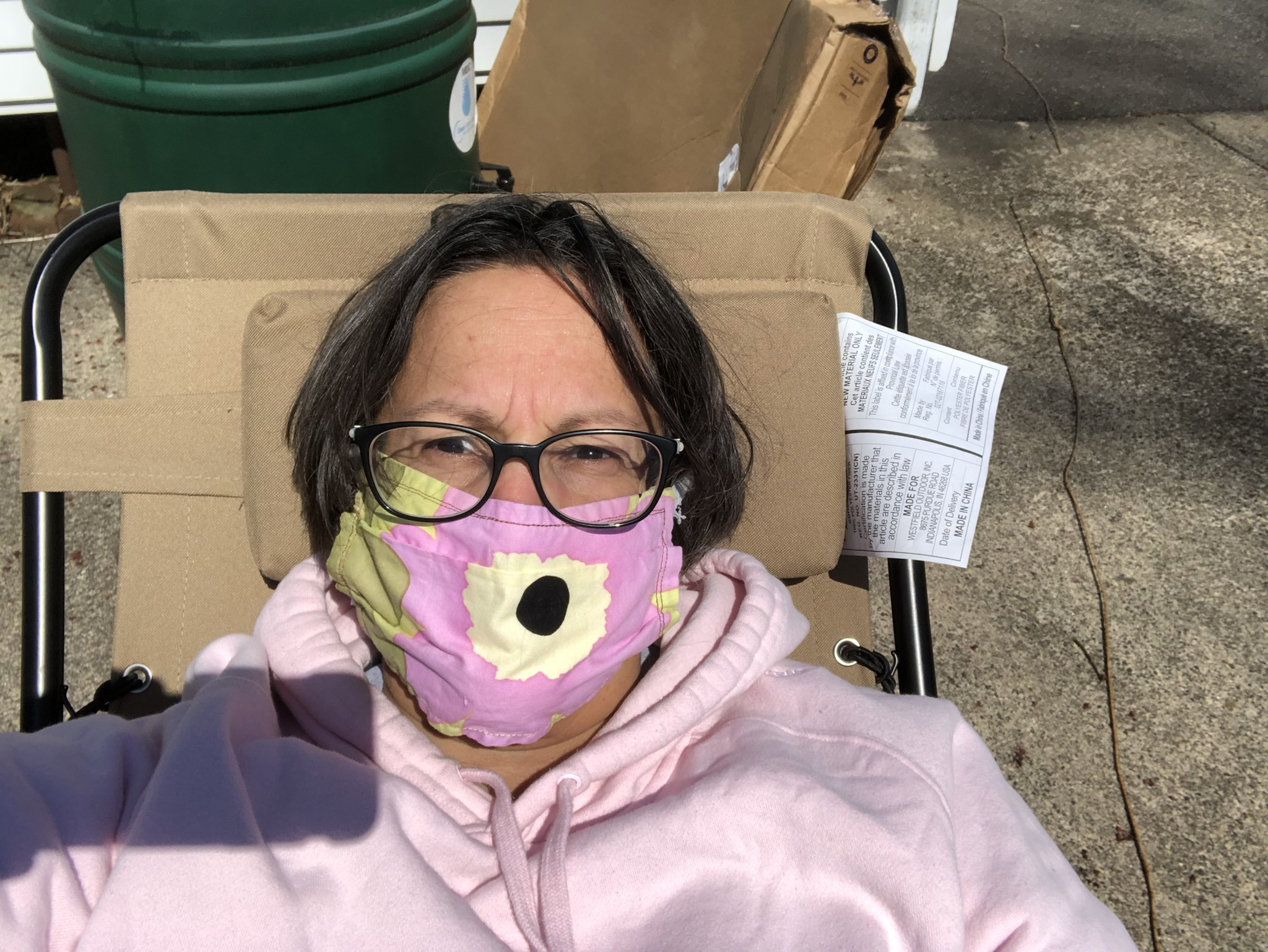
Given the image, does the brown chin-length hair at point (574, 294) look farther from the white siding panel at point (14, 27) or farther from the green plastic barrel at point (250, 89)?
the white siding panel at point (14, 27)

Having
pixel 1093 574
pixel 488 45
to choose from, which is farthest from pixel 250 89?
pixel 1093 574

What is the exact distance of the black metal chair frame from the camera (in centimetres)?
157

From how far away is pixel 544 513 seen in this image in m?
1.30

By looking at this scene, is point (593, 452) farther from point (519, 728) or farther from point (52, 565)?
point (52, 565)

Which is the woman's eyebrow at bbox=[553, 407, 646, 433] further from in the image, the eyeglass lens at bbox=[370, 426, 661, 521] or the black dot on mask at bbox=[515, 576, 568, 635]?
the black dot on mask at bbox=[515, 576, 568, 635]

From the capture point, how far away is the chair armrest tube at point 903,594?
1758 millimetres

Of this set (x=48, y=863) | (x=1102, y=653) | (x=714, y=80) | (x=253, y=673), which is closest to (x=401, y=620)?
(x=253, y=673)

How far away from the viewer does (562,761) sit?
1392 millimetres

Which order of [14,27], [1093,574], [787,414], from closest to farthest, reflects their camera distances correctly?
1. [787,414]
2. [1093,574]
3. [14,27]

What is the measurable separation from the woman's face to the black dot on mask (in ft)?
0.37

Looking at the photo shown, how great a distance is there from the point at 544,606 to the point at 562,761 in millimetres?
261

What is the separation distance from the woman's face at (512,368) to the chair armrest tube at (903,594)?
674mm

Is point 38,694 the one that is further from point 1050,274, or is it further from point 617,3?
point 1050,274

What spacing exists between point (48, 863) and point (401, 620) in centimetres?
47
